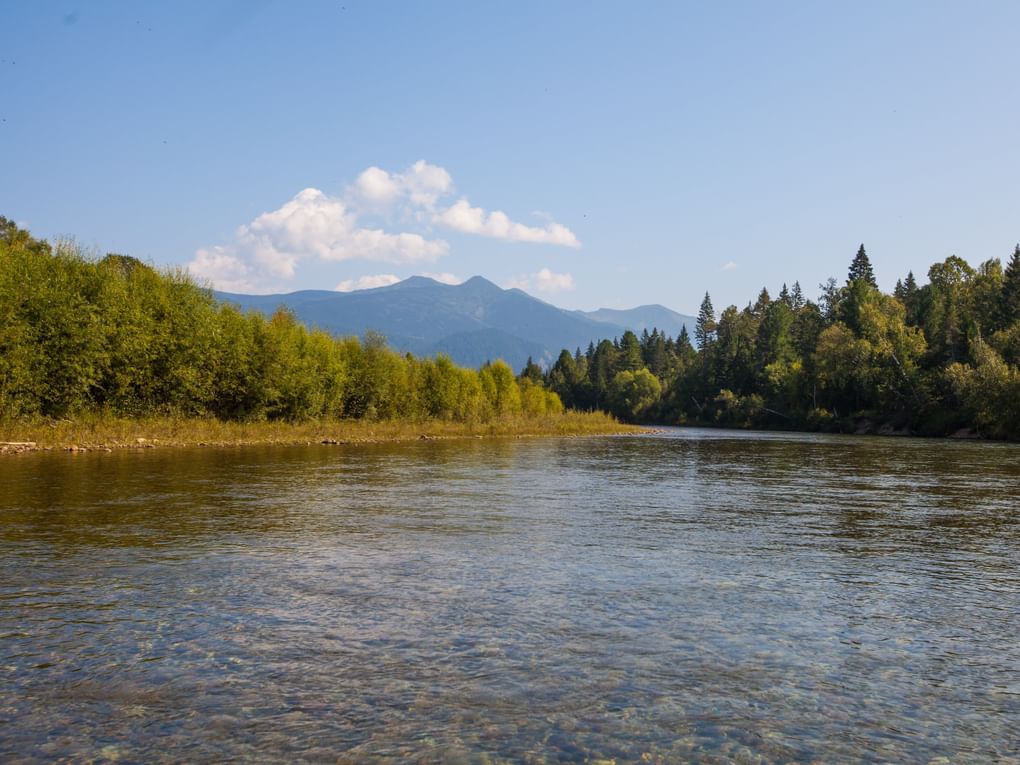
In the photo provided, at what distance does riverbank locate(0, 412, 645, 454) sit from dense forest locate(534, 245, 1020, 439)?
4585 cm

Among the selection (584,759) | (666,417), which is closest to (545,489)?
(584,759)

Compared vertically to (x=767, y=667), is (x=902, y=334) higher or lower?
higher

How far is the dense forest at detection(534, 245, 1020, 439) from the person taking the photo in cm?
8688

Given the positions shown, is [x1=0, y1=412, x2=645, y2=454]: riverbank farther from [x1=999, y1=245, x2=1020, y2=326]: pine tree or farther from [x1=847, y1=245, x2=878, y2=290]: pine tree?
[x1=847, y1=245, x2=878, y2=290]: pine tree

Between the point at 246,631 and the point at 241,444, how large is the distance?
44911 millimetres

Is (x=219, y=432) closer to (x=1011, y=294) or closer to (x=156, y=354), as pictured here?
(x=156, y=354)

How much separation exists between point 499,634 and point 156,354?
47597 millimetres

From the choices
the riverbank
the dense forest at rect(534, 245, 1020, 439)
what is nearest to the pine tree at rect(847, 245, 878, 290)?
the dense forest at rect(534, 245, 1020, 439)

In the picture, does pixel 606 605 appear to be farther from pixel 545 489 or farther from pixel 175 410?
pixel 175 410

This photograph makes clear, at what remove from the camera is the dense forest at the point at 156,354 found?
1651 inches

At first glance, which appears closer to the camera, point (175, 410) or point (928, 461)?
point (928, 461)

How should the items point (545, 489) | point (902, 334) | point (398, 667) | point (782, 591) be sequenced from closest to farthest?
point (398, 667) < point (782, 591) < point (545, 489) < point (902, 334)

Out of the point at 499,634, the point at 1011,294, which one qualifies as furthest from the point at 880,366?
the point at 499,634

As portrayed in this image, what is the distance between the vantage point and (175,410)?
5241 cm
